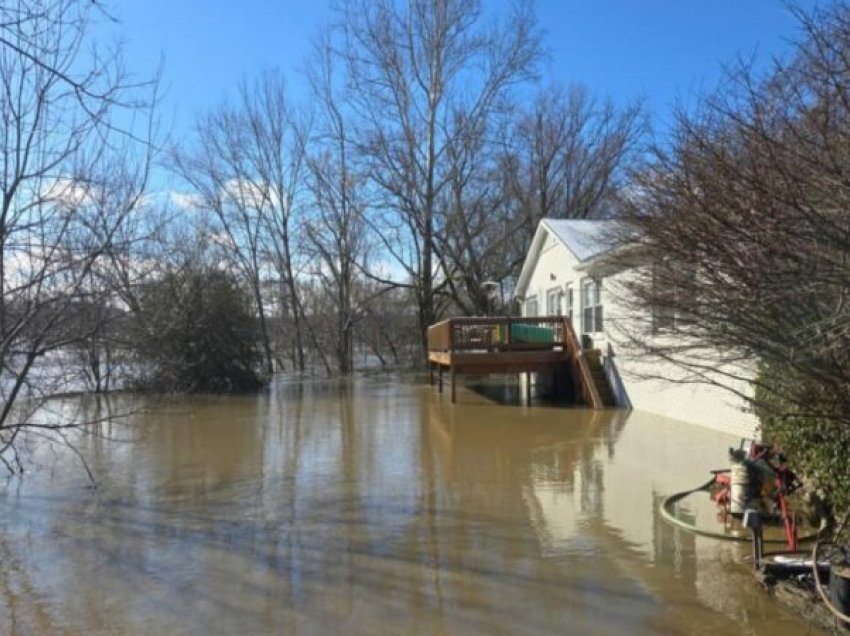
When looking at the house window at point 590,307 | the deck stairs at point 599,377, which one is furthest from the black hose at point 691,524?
the house window at point 590,307

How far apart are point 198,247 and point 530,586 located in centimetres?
2533

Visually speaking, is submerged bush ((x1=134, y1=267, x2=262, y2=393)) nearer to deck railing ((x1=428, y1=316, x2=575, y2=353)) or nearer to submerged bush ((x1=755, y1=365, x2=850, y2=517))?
deck railing ((x1=428, y1=316, x2=575, y2=353))

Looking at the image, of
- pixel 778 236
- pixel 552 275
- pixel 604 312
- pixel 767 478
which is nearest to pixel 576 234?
pixel 552 275

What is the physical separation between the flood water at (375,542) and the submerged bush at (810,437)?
32.6 inches

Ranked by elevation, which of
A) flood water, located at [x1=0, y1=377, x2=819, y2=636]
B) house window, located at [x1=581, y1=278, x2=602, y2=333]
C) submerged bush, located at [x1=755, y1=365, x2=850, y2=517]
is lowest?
flood water, located at [x1=0, y1=377, x2=819, y2=636]

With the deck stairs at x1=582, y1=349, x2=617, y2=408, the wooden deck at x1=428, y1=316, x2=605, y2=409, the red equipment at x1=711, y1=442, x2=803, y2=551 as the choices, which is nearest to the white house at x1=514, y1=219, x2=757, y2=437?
the deck stairs at x1=582, y1=349, x2=617, y2=408

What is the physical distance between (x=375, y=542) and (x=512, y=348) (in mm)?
12423

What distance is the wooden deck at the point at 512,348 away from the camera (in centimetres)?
1816

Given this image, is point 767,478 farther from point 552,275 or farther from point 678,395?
point 552,275

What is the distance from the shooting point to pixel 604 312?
706 inches

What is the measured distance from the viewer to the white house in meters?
12.0

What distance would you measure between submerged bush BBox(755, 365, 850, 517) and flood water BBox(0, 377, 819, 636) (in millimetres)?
829

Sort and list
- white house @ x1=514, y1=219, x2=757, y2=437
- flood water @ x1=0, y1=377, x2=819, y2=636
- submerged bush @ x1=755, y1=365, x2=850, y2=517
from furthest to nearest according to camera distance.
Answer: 1. white house @ x1=514, y1=219, x2=757, y2=437
2. submerged bush @ x1=755, y1=365, x2=850, y2=517
3. flood water @ x1=0, y1=377, x2=819, y2=636

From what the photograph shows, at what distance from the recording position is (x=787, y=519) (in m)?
5.70
